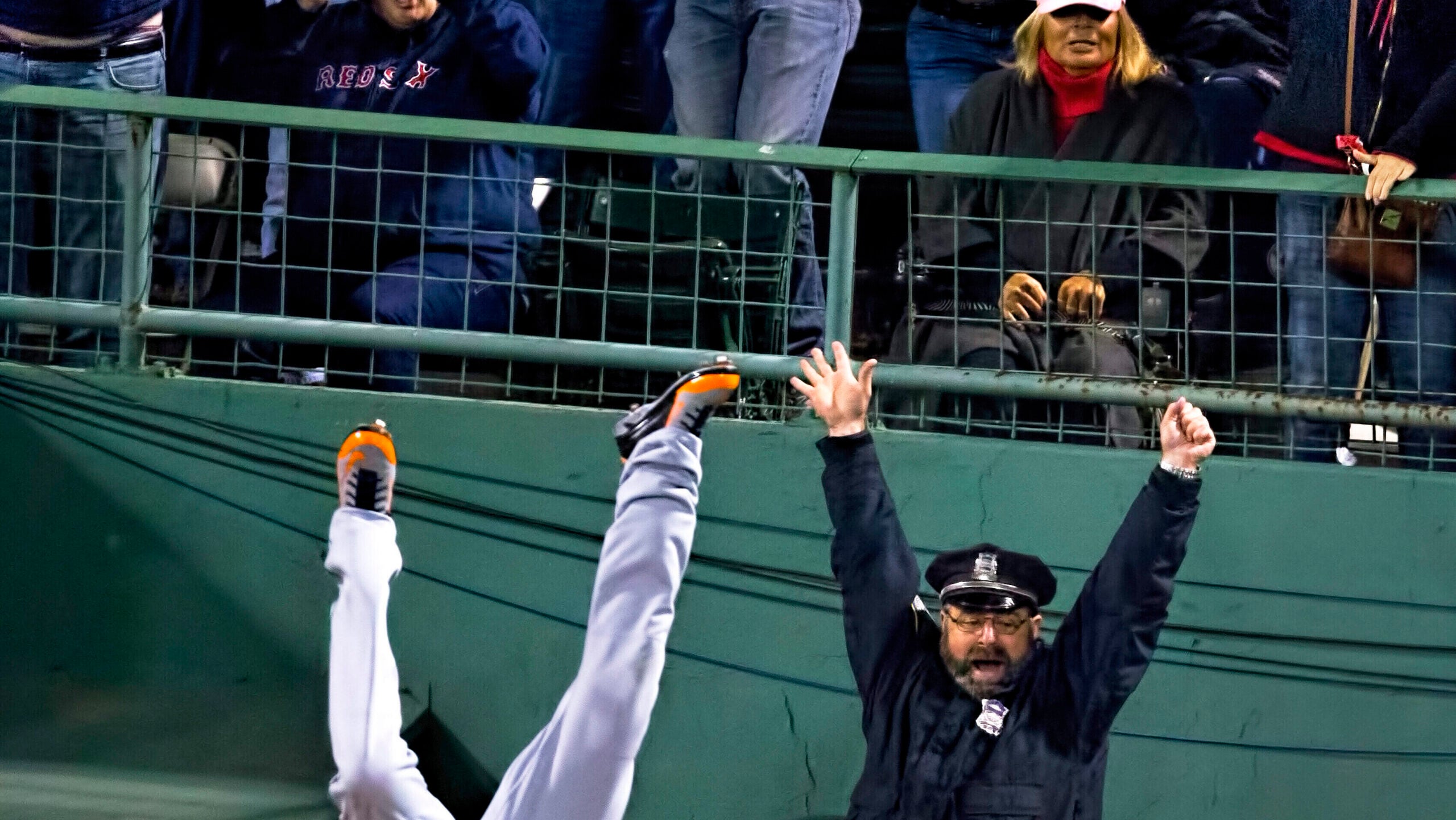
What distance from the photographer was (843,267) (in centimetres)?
513

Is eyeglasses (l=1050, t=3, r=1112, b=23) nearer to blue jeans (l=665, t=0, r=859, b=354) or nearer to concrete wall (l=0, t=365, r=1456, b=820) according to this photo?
blue jeans (l=665, t=0, r=859, b=354)

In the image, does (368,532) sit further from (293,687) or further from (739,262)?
(739,262)

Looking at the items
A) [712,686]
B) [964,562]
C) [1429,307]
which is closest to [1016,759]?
[964,562]

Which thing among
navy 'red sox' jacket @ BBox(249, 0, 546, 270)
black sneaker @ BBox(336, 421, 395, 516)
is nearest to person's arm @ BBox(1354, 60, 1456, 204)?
navy 'red sox' jacket @ BBox(249, 0, 546, 270)

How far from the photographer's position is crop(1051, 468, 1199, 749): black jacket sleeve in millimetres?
4520

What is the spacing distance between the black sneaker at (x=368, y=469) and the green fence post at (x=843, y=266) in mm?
1223

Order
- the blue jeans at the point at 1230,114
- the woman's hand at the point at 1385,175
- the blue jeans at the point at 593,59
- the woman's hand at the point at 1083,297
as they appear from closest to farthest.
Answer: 1. the woman's hand at the point at 1385,175
2. the woman's hand at the point at 1083,297
3. the blue jeans at the point at 1230,114
4. the blue jeans at the point at 593,59

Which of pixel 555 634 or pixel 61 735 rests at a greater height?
pixel 555 634

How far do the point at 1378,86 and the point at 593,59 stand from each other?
2220 mm

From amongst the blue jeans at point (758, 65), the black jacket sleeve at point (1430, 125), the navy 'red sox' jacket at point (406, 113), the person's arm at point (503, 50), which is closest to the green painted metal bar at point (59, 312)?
the navy 'red sox' jacket at point (406, 113)

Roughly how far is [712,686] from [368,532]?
3.32 ft

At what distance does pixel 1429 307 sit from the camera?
5039mm

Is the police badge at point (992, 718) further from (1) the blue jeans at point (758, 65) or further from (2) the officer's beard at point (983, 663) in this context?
(1) the blue jeans at point (758, 65)

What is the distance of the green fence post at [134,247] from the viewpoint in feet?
17.1
